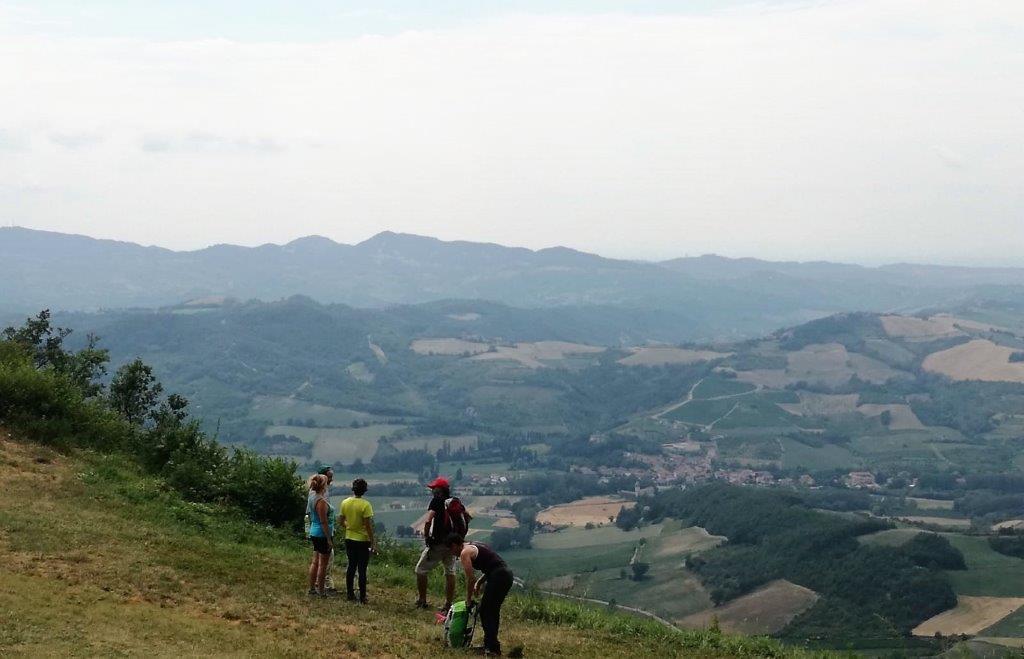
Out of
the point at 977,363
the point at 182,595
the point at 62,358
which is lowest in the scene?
the point at 977,363

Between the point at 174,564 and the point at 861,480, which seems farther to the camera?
the point at 861,480

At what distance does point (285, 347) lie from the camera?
191000 mm

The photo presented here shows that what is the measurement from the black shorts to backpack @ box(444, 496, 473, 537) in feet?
6.85

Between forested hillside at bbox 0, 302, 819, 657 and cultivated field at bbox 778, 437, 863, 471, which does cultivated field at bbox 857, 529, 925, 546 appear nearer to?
forested hillside at bbox 0, 302, 819, 657

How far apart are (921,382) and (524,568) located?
403 feet

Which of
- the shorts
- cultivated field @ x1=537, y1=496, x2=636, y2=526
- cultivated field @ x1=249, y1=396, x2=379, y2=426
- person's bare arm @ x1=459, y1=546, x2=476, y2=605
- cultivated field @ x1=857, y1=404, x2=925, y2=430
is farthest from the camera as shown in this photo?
cultivated field @ x1=249, y1=396, x2=379, y2=426

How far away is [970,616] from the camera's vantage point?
44.6 m

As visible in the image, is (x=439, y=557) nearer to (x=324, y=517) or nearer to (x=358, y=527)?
(x=358, y=527)

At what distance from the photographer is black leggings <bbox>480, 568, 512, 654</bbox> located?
1201 centimetres

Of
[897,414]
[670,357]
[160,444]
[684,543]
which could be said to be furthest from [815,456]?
[160,444]

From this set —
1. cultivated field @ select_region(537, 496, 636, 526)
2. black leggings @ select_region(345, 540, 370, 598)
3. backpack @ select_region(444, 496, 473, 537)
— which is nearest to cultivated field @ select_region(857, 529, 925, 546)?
cultivated field @ select_region(537, 496, 636, 526)

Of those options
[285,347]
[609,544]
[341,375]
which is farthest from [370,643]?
[285,347]

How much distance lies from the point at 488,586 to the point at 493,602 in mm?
221

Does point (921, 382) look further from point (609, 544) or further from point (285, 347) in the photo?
point (285, 347)
